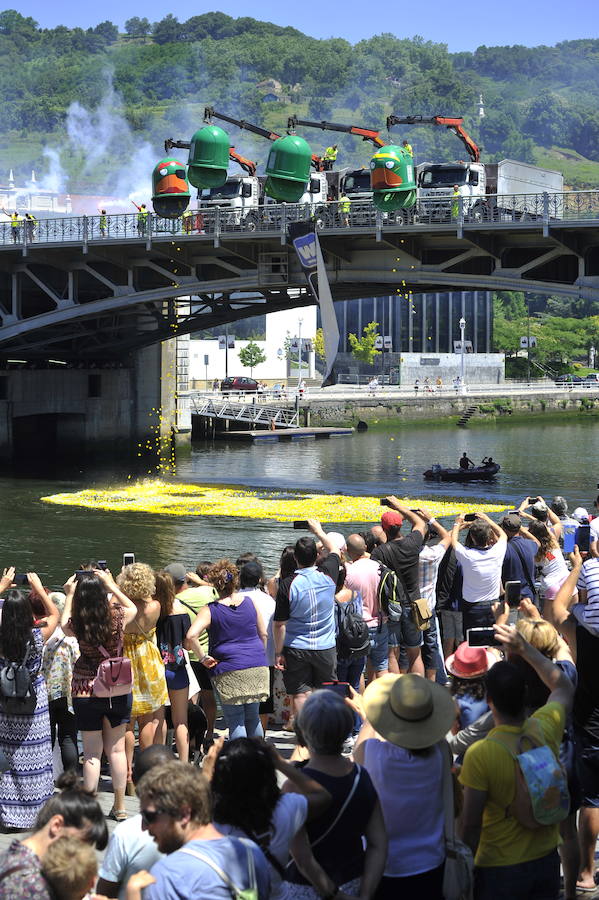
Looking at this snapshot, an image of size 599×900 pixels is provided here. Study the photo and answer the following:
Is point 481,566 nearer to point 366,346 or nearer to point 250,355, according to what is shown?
point 250,355

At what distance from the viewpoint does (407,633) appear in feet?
37.3

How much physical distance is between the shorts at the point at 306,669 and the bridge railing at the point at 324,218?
2611 cm

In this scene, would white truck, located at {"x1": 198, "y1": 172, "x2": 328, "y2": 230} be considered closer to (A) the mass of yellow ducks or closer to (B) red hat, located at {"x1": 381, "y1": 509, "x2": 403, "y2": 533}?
(A) the mass of yellow ducks

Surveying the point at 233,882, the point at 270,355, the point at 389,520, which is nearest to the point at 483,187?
the point at 389,520

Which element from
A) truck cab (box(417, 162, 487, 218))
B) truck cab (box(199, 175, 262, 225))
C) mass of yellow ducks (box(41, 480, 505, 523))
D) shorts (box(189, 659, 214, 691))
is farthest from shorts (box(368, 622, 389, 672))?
truck cab (box(199, 175, 262, 225))

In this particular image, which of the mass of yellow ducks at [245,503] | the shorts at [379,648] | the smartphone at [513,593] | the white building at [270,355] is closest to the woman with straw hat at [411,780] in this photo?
the smartphone at [513,593]

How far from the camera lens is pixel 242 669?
9289 mm

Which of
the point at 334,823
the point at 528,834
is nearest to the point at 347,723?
the point at 334,823

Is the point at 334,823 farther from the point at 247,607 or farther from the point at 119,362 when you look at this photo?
the point at 119,362

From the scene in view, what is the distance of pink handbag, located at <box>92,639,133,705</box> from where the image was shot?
853cm

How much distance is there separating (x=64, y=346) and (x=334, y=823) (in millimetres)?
52651

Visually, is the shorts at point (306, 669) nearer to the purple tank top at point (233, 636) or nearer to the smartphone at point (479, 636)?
the purple tank top at point (233, 636)

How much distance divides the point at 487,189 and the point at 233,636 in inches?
1474

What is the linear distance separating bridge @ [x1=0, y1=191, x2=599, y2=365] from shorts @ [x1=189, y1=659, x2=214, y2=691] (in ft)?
85.5
